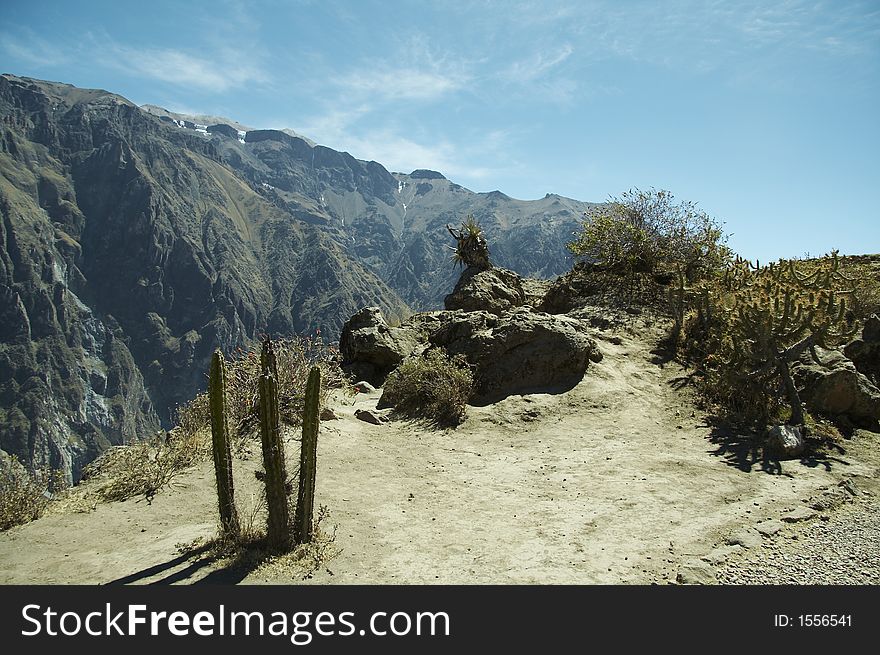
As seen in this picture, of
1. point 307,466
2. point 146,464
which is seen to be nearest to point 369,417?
point 146,464

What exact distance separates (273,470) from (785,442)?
291 inches

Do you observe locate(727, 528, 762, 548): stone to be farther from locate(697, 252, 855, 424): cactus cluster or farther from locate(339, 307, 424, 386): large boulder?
locate(339, 307, 424, 386): large boulder

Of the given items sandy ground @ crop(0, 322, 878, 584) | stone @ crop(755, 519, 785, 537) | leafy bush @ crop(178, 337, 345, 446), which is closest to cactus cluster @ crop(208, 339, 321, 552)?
sandy ground @ crop(0, 322, 878, 584)

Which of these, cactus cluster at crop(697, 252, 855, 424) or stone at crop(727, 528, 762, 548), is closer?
stone at crop(727, 528, 762, 548)

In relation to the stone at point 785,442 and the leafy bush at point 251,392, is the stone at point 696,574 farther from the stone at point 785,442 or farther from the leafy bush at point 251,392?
the leafy bush at point 251,392

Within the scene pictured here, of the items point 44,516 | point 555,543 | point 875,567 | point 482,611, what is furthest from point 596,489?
point 44,516

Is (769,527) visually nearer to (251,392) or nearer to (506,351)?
(506,351)

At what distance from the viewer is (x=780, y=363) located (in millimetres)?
9398

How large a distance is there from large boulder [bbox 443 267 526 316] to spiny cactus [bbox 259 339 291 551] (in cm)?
1198

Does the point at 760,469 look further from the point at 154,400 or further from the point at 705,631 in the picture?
the point at 154,400

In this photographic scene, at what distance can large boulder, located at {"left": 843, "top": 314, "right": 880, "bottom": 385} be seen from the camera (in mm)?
10367

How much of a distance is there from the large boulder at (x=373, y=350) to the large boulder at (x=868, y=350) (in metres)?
10.1

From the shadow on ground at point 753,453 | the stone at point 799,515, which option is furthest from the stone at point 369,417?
the stone at point 799,515

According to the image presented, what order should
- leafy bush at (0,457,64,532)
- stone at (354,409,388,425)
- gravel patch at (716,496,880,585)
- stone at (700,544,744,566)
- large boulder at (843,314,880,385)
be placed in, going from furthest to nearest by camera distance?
stone at (354,409,388,425) < large boulder at (843,314,880,385) < leafy bush at (0,457,64,532) < stone at (700,544,744,566) < gravel patch at (716,496,880,585)
